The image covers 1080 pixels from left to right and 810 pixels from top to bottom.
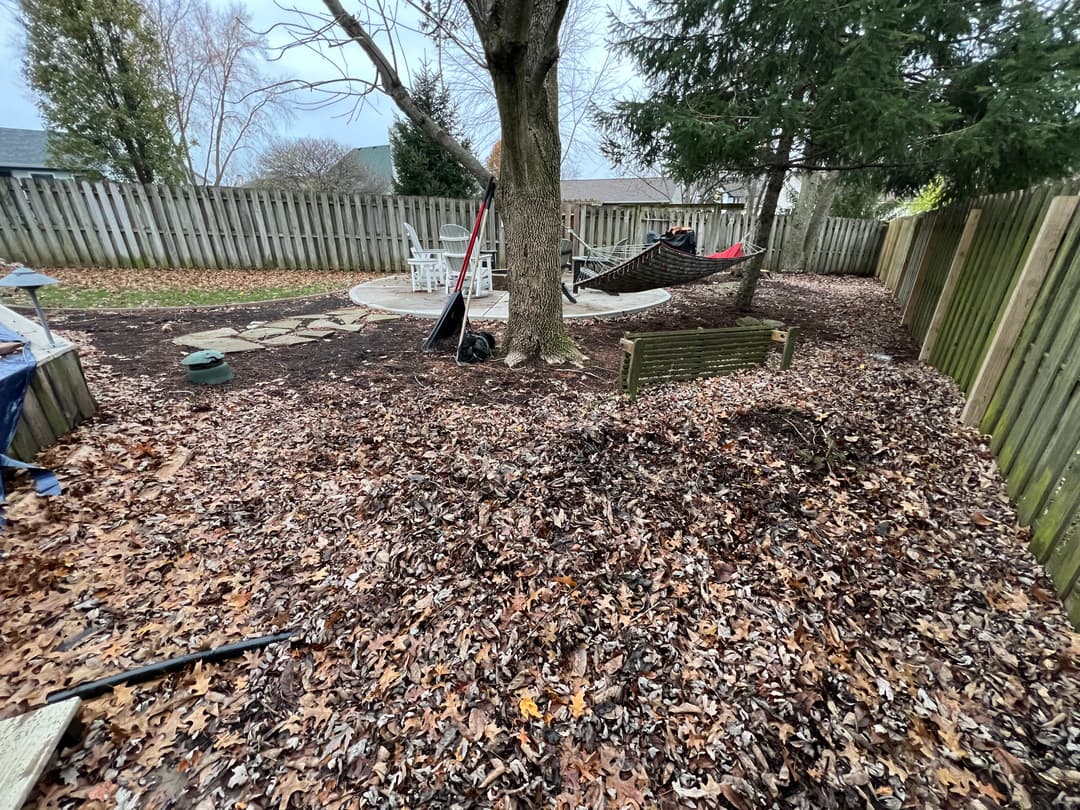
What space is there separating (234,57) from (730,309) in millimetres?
17753

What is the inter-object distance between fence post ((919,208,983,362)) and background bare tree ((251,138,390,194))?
21.7 m

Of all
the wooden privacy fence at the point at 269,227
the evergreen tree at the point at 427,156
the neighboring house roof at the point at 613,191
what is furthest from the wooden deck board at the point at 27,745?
the neighboring house roof at the point at 613,191

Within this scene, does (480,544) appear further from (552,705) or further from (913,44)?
(913,44)

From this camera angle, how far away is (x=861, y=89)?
3.70 meters

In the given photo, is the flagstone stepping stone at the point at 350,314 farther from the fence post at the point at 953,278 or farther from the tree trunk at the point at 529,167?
the fence post at the point at 953,278

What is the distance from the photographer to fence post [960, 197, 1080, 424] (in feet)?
7.58

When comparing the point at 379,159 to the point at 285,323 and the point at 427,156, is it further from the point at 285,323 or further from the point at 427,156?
the point at 285,323

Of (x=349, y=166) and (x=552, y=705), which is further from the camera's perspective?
(x=349, y=166)

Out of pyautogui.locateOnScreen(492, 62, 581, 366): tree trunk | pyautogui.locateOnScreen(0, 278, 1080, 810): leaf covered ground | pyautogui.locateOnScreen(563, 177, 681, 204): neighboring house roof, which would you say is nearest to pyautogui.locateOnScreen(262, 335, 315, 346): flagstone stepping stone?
pyautogui.locateOnScreen(0, 278, 1080, 810): leaf covered ground

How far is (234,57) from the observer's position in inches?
566

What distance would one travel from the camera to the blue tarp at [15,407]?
228 cm

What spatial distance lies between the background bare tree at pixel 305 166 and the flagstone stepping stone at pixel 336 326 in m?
17.5

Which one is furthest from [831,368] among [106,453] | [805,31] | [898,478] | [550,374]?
[106,453]

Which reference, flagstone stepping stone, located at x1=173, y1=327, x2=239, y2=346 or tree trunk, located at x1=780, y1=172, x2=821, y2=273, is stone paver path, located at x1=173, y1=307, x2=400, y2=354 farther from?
tree trunk, located at x1=780, y1=172, x2=821, y2=273
